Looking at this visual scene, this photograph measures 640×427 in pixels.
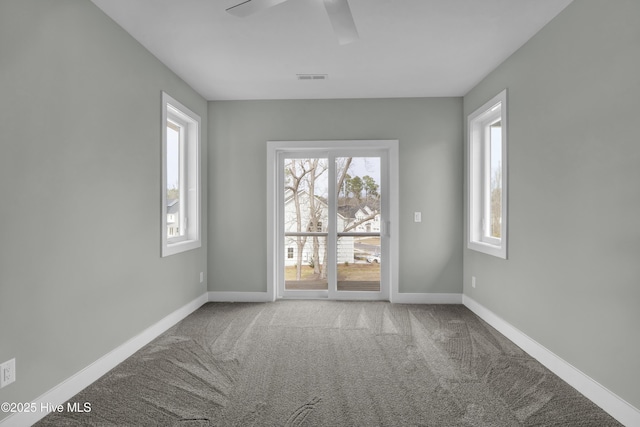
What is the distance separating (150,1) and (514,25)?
2.61 meters

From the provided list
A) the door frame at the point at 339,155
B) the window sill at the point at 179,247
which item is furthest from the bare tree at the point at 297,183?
the window sill at the point at 179,247

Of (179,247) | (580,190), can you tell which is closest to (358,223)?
(179,247)

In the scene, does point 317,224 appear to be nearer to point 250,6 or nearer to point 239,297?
point 239,297

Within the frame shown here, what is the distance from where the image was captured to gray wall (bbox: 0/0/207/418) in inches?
74.2

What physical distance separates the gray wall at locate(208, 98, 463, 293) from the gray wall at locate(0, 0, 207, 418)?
132 cm

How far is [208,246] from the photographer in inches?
181

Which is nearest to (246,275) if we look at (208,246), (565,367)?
(208,246)

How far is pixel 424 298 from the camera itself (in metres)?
4.50

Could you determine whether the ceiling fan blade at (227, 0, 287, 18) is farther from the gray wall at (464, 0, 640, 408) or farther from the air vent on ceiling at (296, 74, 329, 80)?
the gray wall at (464, 0, 640, 408)

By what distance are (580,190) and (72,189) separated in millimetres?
3233

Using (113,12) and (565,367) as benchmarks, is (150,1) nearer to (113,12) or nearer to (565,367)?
(113,12)

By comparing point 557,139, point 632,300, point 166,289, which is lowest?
point 166,289

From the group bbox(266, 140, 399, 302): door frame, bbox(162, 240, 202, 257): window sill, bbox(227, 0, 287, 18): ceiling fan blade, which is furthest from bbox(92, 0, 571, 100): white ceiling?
bbox(162, 240, 202, 257): window sill

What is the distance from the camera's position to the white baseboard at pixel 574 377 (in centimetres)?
199
